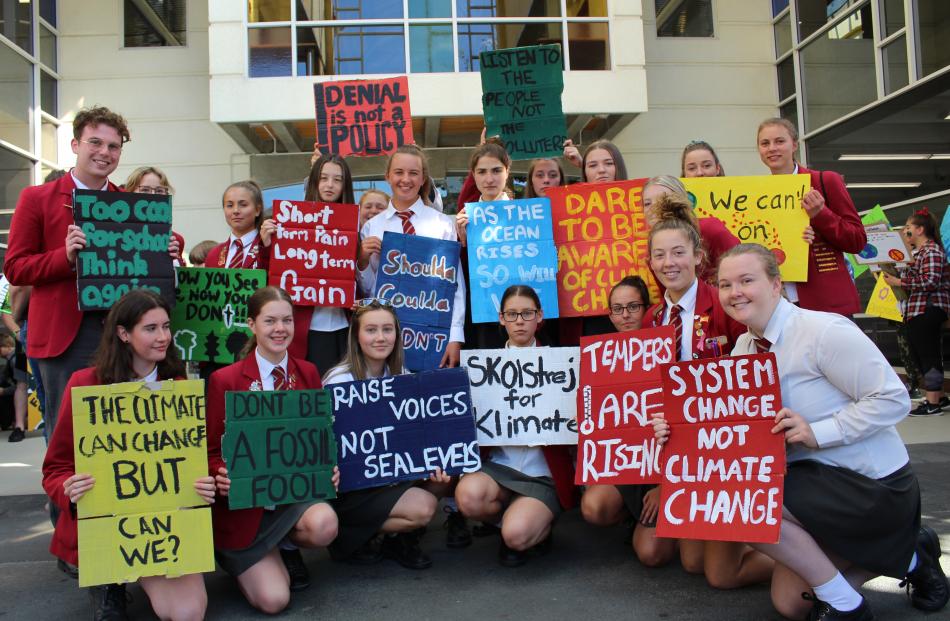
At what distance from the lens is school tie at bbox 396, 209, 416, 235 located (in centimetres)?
511

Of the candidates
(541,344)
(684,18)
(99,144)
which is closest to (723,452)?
(541,344)

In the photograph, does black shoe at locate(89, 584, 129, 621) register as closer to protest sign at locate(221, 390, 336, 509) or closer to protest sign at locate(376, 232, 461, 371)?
protest sign at locate(221, 390, 336, 509)

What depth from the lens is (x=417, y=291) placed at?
16.0ft

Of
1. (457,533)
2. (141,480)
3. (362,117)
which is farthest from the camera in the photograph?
(362,117)

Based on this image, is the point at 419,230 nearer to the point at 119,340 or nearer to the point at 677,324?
the point at 677,324

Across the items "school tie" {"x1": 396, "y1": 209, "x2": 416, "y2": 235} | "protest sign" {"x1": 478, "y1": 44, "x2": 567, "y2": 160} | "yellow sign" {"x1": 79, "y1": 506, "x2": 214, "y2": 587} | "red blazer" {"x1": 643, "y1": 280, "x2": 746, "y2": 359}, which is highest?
"protest sign" {"x1": 478, "y1": 44, "x2": 567, "y2": 160}

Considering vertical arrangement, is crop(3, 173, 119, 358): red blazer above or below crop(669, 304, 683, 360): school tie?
above

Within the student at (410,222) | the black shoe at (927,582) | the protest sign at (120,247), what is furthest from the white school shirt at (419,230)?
the black shoe at (927,582)

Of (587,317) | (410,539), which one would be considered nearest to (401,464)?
(410,539)

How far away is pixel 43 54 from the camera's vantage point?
1205 cm

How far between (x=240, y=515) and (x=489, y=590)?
3.88ft

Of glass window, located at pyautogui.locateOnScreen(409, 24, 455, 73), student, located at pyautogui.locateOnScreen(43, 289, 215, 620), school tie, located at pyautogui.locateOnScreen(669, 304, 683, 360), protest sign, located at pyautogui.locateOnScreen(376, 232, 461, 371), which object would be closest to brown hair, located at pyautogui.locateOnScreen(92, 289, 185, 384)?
student, located at pyautogui.locateOnScreen(43, 289, 215, 620)

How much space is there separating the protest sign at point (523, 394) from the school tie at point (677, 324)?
0.53 meters

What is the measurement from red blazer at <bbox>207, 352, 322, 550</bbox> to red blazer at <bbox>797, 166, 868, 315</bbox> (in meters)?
2.89
